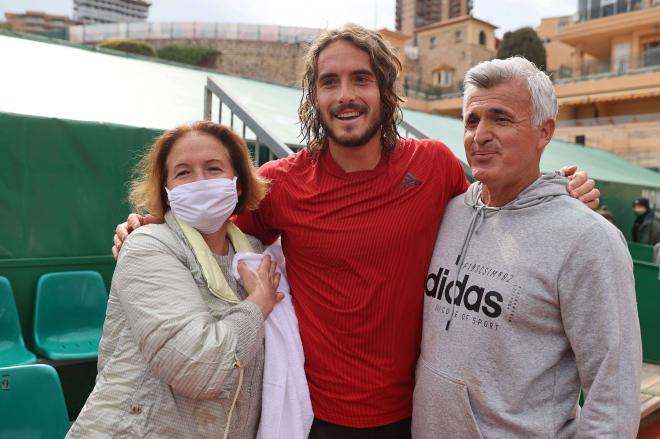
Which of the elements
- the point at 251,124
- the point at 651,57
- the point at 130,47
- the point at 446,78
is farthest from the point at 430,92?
the point at 251,124

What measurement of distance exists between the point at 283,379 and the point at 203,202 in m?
0.65

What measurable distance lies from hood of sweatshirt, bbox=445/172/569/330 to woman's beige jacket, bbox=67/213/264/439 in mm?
717

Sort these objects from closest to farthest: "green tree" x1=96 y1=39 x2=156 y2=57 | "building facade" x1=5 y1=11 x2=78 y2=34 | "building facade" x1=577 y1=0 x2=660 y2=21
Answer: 1. "green tree" x1=96 y1=39 x2=156 y2=57
2. "building facade" x1=577 y1=0 x2=660 y2=21
3. "building facade" x1=5 y1=11 x2=78 y2=34

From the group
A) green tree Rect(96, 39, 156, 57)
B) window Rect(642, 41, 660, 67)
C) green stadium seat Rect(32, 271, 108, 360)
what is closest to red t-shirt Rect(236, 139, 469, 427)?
green stadium seat Rect(32, 271, 108, 360)

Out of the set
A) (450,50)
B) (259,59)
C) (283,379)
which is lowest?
(283,379)

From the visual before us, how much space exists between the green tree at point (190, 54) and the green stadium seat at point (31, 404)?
3053cm

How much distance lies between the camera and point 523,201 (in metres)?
1.72

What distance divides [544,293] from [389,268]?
1.73ft

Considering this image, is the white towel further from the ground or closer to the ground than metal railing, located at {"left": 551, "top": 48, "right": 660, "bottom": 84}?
closer to the ground

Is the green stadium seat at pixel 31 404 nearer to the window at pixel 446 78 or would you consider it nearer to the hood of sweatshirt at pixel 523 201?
the hood of sweatshirt at pixel 523 201

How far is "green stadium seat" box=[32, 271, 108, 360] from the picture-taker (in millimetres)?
3737

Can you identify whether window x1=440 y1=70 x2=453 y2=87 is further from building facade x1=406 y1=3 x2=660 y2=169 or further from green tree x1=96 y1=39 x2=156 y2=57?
green tree x1=96 y1=39 x2=156 y2=57

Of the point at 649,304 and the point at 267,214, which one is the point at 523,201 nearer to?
the point at 267,214

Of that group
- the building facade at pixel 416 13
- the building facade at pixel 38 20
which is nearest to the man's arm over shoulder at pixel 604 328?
the building facade at pixel 416 13
